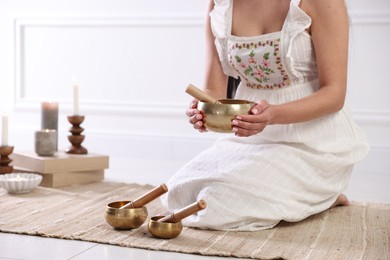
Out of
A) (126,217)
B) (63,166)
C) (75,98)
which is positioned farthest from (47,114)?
(126,217)

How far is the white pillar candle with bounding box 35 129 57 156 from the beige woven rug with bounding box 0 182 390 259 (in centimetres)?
33

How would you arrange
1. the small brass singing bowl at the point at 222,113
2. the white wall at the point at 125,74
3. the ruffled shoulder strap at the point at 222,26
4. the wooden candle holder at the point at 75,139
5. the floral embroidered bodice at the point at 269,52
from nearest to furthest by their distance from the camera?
the small brass singing bowl at the point at 222,113 < the floral embroidered bodice at the point at 269,52 < the ruffled shoulder strap at the point at 222,26 < the wooden candle holder at the point at 75,139 < the white wall at the point at 125,74

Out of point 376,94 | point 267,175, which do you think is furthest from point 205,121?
point 376,94

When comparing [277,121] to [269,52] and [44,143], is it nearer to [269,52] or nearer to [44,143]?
[269,52]

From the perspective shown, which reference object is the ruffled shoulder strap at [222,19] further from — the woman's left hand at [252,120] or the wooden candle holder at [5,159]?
the wooden candle holder at [5,159]

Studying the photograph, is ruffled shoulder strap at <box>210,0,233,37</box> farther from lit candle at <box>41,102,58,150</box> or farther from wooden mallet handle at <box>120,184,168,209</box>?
lit candle at <box>41,102,58,150</box>

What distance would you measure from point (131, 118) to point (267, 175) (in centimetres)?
198

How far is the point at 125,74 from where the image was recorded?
12.9ft

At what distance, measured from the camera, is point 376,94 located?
3.44 meters

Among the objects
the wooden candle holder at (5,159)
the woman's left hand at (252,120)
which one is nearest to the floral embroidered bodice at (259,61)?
the woman's left hand at (252,120)

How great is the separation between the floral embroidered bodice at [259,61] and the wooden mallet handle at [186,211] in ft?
1.86

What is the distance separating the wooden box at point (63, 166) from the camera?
2.68 meters

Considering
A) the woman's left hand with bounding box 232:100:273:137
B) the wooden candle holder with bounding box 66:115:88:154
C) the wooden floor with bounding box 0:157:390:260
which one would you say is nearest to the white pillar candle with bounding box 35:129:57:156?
the wooden candle holder with bounding box 66:115:88:154

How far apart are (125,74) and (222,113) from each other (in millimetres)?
2213
